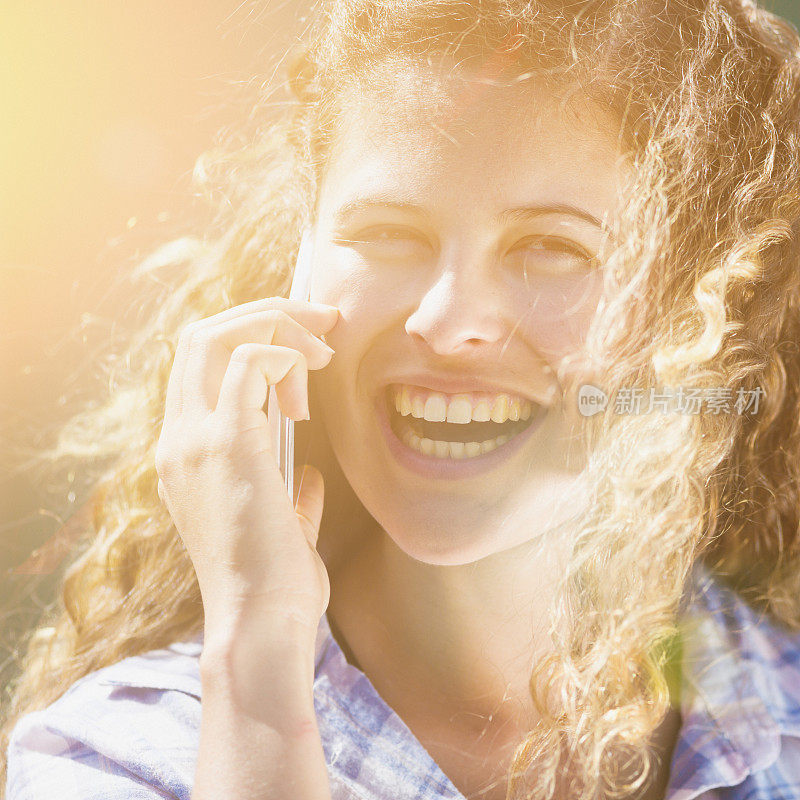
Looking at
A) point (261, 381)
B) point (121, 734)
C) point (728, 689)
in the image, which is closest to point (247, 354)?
point (261, 381)

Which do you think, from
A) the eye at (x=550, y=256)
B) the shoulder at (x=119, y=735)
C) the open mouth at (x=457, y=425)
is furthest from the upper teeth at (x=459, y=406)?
the shoulder at (x=119, y=735)

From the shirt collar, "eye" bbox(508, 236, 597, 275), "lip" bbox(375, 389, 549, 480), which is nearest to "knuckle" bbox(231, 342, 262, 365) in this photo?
"lip" bbox(375, 389, 549, 480)

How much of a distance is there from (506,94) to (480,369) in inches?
8.5

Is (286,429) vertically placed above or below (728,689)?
above

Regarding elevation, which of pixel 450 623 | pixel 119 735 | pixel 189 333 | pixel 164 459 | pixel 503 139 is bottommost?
pixel 119 735

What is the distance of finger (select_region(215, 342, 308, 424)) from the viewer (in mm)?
660

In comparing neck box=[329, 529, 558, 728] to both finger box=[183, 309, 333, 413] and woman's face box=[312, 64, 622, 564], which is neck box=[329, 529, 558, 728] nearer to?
woman's face box=[312, 64, 622, 564]

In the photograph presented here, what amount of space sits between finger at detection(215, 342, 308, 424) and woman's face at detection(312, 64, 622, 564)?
0.15 feet

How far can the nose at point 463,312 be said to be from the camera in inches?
25.7

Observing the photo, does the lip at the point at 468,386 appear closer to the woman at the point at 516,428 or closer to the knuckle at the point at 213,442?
the woman at the point at 516,428

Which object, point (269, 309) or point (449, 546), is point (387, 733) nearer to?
point (449, 546)

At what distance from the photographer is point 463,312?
0.65 metres

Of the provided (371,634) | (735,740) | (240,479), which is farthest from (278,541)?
(735,740)

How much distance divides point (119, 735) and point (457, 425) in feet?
1.31
